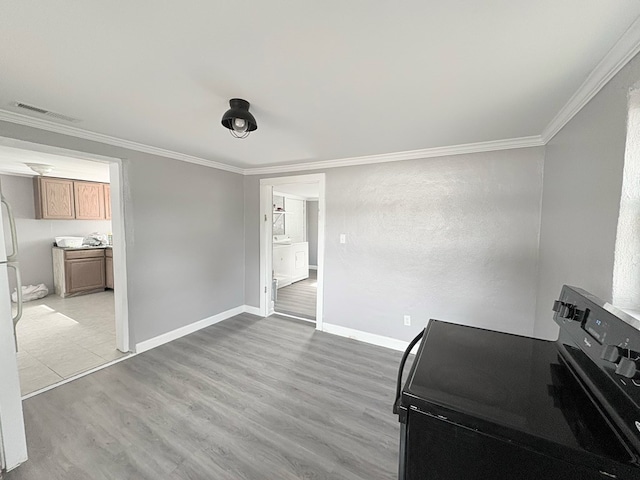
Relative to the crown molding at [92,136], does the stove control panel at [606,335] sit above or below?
below

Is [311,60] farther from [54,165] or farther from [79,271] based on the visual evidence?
[79,271]

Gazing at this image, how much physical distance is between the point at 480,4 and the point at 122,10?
134 centimetres

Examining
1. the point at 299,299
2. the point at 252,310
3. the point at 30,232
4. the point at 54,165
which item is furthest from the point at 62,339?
the point at 299,299

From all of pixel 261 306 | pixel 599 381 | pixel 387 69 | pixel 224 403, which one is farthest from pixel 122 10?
pixel 261 306

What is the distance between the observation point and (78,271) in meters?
4.81

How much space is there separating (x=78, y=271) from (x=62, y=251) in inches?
17.5

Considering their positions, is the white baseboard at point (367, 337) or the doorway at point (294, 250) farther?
the doorway at point (294, 250)

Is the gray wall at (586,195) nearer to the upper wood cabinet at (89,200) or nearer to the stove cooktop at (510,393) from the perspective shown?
the stove cooktop at (510,393)

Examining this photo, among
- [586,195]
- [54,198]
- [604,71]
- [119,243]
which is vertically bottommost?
[119,243]

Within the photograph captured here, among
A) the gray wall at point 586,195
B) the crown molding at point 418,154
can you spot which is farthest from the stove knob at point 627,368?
the crown molding at point 418,154

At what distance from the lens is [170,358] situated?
2.69 meters

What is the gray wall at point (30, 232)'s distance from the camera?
4.51 metres

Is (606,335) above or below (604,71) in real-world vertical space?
below

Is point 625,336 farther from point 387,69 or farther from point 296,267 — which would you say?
point 296,267
